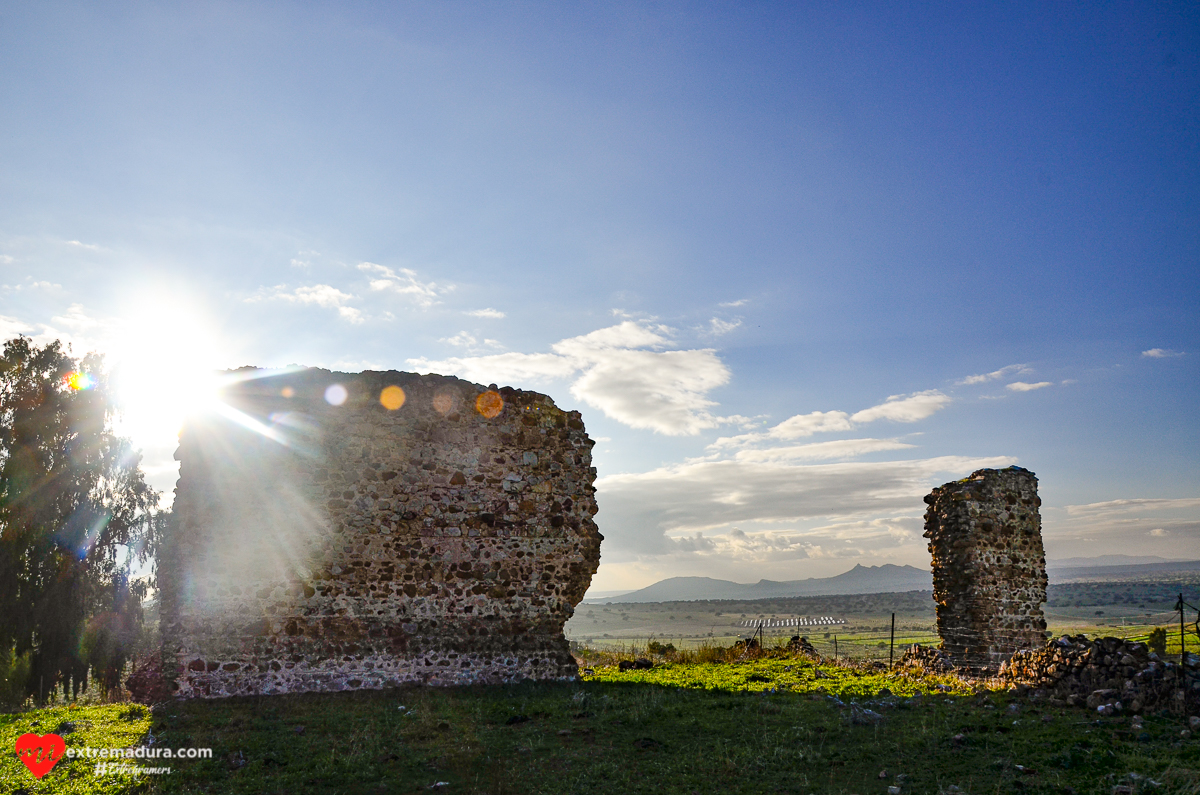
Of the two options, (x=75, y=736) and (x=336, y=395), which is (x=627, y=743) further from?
(x=336, y=395)

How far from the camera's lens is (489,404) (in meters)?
12.9

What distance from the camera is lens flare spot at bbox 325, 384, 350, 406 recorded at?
12.0m

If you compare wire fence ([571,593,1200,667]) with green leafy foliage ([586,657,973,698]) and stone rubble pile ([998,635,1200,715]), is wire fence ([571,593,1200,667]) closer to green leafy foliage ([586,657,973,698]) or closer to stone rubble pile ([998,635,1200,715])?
stone rubble pile ([998,635,1200,715])

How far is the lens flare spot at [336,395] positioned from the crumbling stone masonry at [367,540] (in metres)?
0.02

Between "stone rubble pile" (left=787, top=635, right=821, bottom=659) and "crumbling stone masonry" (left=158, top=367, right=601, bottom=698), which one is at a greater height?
"crumbling stone masonry" (left=158, top=367, right=601, bottom=698)

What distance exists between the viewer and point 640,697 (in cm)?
1070

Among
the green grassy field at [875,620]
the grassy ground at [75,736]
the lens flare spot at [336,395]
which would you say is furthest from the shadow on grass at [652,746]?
the green grassy field at [875,620]

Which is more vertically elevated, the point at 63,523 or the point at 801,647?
the point at 63,523

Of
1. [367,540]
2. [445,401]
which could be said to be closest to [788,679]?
[367,540]

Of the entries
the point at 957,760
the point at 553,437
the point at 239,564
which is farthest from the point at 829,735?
the point at 239,564

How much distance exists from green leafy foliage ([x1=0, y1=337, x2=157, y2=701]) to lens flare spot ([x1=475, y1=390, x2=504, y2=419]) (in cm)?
1750

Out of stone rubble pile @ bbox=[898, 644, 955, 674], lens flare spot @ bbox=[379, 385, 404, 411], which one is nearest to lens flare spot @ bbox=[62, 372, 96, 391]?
lens flare spot @ bbox=[379, 385, 404, 411]

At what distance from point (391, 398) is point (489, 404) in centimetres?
181

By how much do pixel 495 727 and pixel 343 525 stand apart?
4.72 metres
